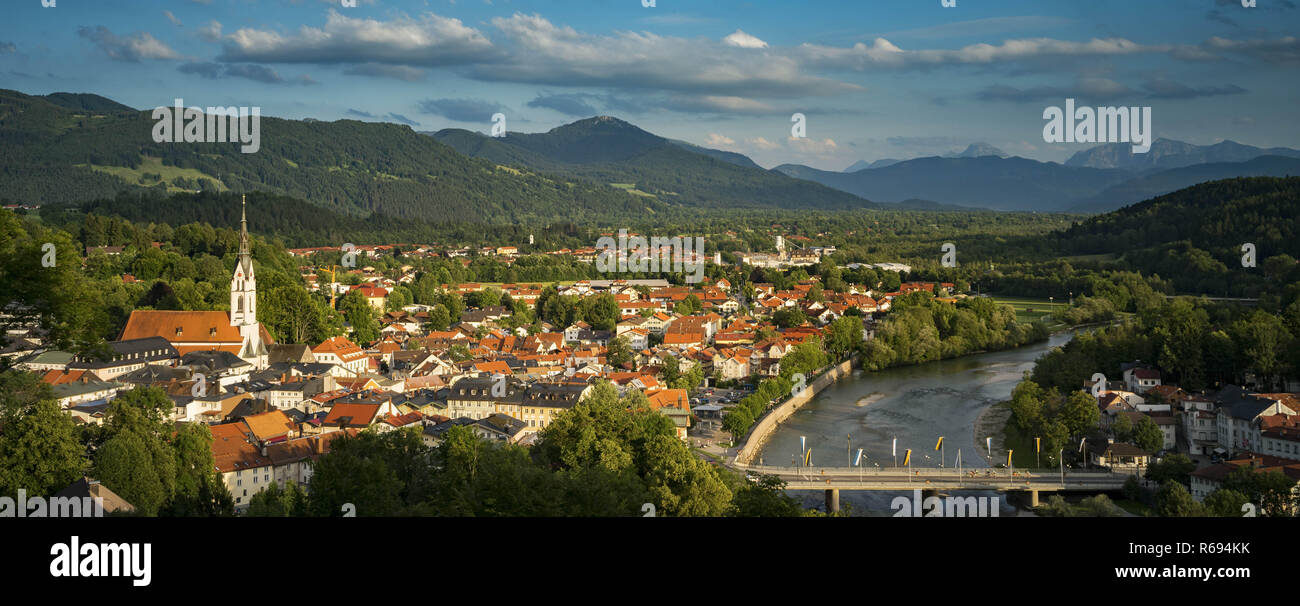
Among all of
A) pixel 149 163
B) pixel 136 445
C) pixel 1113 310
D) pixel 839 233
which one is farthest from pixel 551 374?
pixel 149 163

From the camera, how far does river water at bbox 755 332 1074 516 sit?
18.9 metres

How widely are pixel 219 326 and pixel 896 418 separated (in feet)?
56.8

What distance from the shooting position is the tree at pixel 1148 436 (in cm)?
1859

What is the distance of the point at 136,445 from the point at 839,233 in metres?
84.8

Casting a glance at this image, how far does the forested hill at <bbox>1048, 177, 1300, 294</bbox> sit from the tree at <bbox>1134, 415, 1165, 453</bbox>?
1020 inches

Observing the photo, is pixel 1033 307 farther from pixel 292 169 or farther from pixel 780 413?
pixel 292 169

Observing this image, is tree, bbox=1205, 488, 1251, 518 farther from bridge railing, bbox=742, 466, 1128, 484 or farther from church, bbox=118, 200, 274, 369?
church, bbox=118, 200, 274, 369

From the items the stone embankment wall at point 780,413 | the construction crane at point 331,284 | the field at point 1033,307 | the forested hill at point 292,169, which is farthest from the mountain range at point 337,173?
the stone embankment wall at point 780,413

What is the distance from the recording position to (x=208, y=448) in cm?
1450

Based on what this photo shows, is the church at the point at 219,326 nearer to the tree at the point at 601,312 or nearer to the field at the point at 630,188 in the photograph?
the tree at the point at 601,312

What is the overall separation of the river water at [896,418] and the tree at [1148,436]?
108 inches

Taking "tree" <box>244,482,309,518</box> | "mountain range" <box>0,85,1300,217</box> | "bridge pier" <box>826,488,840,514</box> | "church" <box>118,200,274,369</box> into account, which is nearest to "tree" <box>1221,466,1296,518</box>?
"bridge pier" <box>826,488,840,514</box>

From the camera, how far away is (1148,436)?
1869 centimetres
